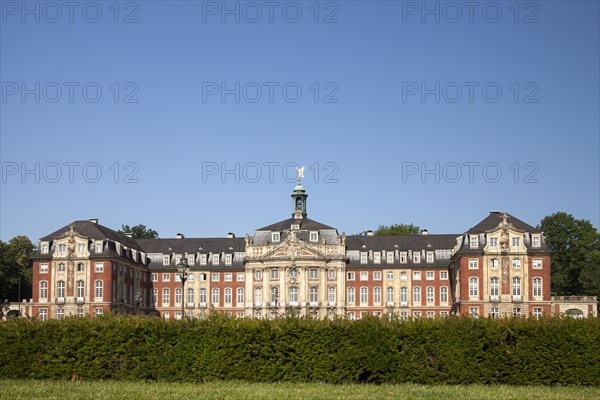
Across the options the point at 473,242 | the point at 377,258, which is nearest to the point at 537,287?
the point at 473,242

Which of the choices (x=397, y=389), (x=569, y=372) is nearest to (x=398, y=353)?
(x=397, y=389)

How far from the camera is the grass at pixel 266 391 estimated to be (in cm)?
3027

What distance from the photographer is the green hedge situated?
35719 millimetres

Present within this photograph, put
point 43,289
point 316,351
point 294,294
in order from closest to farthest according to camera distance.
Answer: point 316,351 → point 43,289 → point 294,294

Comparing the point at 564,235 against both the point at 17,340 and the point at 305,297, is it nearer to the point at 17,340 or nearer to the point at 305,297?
the point at 305,297

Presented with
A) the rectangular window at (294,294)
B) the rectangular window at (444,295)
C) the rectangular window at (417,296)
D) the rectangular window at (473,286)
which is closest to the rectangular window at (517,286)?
the rectangular window at (473,286)

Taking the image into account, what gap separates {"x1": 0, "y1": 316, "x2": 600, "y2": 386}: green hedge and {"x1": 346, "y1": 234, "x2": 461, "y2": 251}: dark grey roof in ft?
225

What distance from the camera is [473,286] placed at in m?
94.6

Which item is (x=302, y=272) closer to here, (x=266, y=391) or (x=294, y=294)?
(x=294, y=294)

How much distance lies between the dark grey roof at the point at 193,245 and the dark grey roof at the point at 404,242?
13405 mm

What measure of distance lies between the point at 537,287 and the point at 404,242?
17.4 m

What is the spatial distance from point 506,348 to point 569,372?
251cm

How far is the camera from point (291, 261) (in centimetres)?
10356

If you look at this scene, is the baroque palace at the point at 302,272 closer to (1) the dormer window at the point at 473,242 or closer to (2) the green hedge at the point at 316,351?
(1) the dormer window at the point at 473,242
